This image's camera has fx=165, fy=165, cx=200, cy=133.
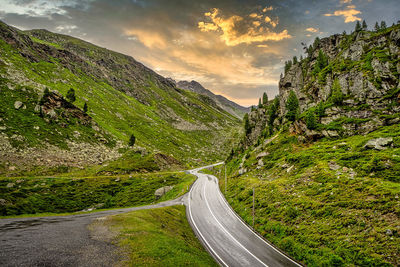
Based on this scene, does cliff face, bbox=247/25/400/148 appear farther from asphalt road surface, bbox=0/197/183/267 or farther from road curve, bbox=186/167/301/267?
asphalt road surface, bbox=0/197/183/267

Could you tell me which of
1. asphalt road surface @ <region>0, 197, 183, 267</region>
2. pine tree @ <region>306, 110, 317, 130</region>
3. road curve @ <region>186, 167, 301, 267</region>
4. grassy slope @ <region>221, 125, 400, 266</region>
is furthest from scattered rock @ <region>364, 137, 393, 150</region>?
asphalt road surface @ <region>0, 197, 183, 267</region>

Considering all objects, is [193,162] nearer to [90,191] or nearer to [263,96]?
[263,96]

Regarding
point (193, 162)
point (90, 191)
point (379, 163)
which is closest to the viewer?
point (379, 163)

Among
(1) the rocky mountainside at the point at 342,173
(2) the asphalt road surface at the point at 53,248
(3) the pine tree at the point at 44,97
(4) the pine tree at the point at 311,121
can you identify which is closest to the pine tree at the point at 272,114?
(1) the rocky mountainside at the point at 342,173

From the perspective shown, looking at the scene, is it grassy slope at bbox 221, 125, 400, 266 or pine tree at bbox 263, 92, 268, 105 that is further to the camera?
pine tree at bbox 263, 92, 268, 105

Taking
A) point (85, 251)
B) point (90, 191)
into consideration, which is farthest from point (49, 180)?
point (85, 251)

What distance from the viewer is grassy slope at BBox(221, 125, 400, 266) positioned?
1520cm

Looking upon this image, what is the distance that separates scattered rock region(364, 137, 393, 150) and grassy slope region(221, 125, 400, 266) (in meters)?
0.86

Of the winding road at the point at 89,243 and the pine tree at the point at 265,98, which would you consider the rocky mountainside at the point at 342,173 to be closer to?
the winding road at the point at 89,243

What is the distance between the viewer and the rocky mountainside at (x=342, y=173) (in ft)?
53.1

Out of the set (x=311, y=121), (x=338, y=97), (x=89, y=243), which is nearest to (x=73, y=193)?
(x=89, y=243)

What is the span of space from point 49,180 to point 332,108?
7812 cm

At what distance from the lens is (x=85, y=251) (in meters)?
12.1

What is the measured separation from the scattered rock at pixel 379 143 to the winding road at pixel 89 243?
23.9m
